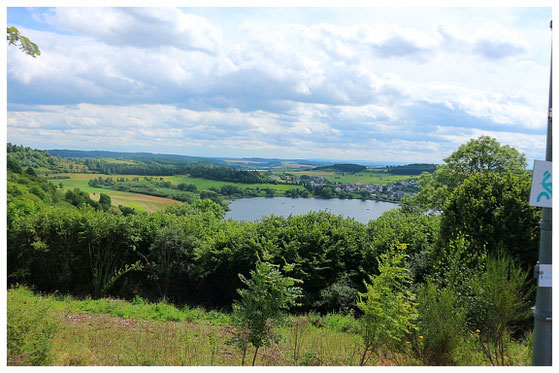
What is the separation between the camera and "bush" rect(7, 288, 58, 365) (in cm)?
478

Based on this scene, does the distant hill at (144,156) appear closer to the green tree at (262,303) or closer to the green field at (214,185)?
the green field at (214,185)

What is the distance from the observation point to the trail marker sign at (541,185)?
3.66m

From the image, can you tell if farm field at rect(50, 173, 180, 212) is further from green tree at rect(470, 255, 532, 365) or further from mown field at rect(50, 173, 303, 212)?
green tree at rect(470, 255, 532, 365)

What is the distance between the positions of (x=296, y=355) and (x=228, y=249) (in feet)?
22.0

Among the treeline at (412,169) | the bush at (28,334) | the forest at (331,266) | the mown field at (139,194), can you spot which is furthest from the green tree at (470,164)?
the bush at (28,334)

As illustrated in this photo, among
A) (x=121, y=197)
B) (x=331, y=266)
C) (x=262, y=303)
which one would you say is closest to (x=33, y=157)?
(x=121, y=197)

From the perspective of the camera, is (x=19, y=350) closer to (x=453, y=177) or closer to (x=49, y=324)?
(x=49, y=324)

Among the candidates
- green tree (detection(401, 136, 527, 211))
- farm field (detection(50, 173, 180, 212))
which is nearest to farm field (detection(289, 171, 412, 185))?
green tree (detection(401, 136, 527, 211))

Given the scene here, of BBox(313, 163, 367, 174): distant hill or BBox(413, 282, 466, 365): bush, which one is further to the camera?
BBox(313, 163, 367, 174): distant hill

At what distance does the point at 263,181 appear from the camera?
47.0 m

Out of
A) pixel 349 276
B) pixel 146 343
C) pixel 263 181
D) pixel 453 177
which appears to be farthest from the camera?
pixel 263 181

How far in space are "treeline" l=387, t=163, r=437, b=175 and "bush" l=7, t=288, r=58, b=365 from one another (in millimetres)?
28969

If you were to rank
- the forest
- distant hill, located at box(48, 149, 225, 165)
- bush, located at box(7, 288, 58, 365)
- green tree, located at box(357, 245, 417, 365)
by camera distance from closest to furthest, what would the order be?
bush, located at box(7, 288, 58, 365)
green tree, located at box(357, 245, 417, 365)
the forest
distant hill, located at box(48, 149, 225, 165)

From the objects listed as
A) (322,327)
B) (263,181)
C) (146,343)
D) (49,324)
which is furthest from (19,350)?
(263,181)
